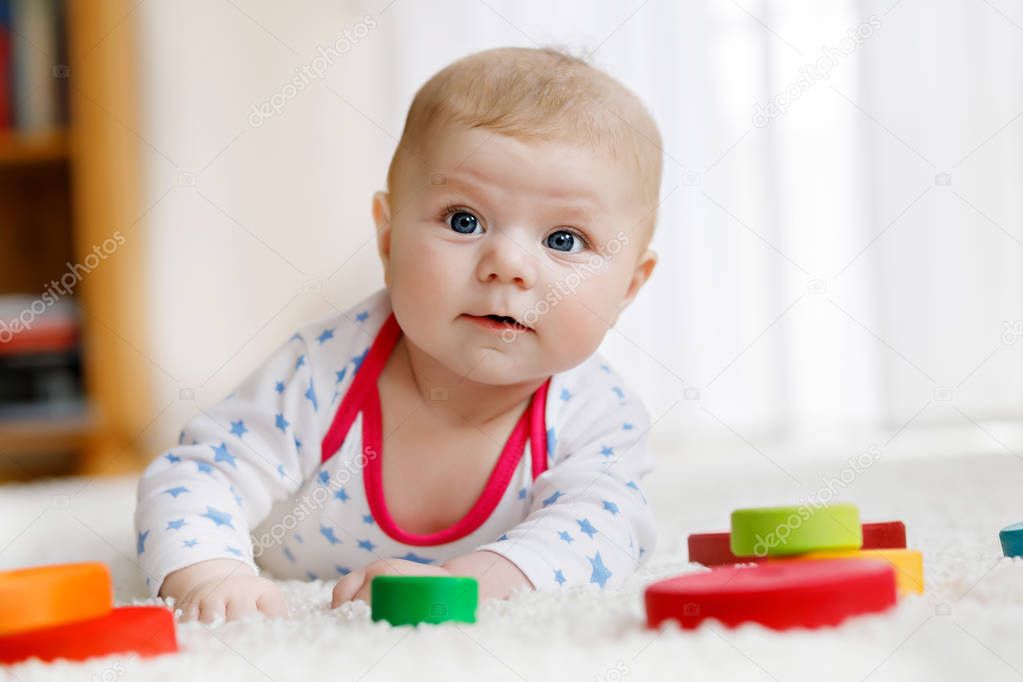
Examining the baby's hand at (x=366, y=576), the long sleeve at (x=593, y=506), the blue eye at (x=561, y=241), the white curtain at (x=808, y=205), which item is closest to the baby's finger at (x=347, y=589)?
the baby's hand at (x=366, y=576)

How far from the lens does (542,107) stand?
0.97 meters

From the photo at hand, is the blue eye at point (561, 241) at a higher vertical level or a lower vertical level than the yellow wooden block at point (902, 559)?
higher

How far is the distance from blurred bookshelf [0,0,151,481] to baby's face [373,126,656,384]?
6.50 ft

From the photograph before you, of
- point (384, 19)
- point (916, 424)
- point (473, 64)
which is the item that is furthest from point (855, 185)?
point (473, 64)

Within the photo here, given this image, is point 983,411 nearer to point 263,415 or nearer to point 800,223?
point 800,223

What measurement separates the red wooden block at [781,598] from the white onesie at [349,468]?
297mm

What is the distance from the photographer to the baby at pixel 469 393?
930 millimetres

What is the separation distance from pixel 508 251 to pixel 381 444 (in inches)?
9.5

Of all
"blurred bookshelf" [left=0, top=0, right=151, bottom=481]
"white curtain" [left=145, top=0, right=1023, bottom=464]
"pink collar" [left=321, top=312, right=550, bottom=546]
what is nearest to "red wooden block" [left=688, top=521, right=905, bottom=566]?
"pink collar" [left=321, top=312, right=550, bottom=546]

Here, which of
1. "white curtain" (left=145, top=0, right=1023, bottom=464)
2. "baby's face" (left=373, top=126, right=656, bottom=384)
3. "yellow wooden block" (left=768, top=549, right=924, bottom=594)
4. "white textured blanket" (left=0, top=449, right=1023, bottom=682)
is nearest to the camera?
"white textured blanket" (left=0, top=449, right=1023, bottom=682)

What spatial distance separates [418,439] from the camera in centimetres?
106

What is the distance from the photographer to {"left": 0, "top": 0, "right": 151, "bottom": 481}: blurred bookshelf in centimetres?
→ 274

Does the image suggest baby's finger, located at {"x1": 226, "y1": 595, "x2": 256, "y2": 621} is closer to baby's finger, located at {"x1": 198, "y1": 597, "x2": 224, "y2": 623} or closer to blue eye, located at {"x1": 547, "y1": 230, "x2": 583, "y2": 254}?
baby's finger, located at {"x1": 198, "y1": 597, "x2": 224, "y2": 623}

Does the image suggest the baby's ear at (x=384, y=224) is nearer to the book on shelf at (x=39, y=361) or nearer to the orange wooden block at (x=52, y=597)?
the orange wooden block at (x=52, y=597)
